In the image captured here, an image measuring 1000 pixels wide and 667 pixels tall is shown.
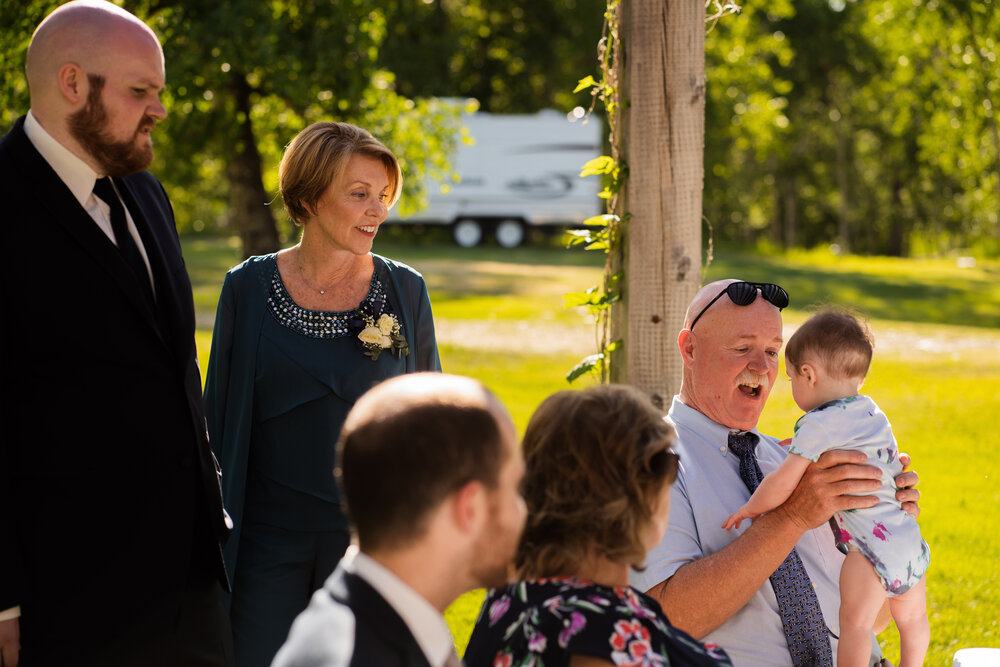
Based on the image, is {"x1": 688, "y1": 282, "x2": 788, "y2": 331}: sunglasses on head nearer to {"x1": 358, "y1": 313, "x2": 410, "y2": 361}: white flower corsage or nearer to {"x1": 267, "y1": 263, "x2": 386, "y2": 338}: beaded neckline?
{"x1": 358, "y1": 313, "x2": 410, "y2": 361}: white flower corsage

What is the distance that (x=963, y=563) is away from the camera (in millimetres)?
5488

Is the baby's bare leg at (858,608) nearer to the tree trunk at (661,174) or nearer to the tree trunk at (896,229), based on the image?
the tree trunk at (661,174)

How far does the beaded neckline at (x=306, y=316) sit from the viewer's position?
10.00ft

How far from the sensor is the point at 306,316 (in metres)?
3.06

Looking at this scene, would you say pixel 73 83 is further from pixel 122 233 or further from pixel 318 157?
pixel 318 157

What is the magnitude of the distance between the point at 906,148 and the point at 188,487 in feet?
131

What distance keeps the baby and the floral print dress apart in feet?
3.31

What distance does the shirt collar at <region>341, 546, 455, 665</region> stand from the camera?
1513 mm

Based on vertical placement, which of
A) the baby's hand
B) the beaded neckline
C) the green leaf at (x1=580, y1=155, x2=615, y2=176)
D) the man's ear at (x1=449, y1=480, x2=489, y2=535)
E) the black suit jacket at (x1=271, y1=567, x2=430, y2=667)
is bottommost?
the baby's hand

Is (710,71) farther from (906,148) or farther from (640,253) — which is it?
(640,253)

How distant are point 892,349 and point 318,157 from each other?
11.5 metres

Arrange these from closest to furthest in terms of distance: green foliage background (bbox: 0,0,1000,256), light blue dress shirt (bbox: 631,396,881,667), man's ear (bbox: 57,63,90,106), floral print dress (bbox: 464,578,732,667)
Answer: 1. floral print dress (bbox: 464,578,732,667)
2. man's ear (bbox: 57,63,90,106)
3. light blue dress shirt (bbox: 631,396,881,667)
4. green foliage background (bbox: 0,0,1000,256)

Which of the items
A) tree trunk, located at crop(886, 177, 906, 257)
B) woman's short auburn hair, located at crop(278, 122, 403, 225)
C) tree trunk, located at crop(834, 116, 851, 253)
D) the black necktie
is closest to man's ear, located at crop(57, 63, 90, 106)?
the black necktie

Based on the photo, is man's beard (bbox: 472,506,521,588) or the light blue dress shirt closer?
man's beard (bbox: 472,506,521,588)
